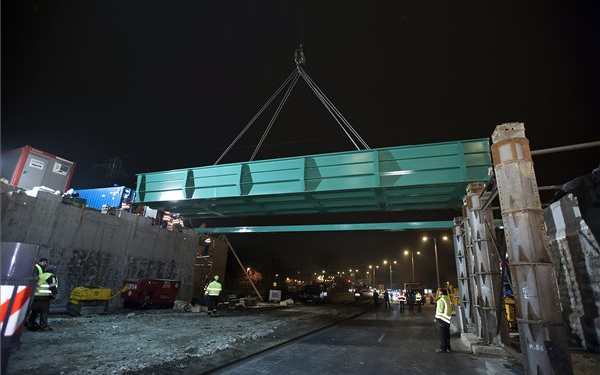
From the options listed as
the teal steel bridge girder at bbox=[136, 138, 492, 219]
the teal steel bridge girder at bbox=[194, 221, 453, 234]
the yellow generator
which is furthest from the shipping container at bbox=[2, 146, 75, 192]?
the teal steel bridge girder at bbox=[194, 221, 453, 234]

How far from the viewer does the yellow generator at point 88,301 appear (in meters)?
11.9

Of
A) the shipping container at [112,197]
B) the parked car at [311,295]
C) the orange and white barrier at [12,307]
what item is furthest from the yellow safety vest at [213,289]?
the parked car at [311,295]

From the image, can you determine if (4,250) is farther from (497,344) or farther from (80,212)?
(80,212)

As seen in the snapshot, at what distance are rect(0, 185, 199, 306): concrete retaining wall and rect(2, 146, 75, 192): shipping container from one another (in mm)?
6307

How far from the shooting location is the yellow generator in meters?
11.9

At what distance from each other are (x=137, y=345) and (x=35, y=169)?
51.8ft

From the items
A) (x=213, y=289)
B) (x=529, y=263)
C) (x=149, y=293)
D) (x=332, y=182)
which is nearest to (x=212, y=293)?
(x=213, y=289)

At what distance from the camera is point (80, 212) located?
13.7 m

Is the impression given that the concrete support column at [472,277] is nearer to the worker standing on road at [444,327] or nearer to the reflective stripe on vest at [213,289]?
the worker standing on road at [444,327]

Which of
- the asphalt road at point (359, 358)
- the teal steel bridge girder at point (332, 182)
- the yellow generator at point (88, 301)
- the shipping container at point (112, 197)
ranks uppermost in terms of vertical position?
the shipping container at point (112, 197)

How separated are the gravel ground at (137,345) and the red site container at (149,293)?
10.0ft

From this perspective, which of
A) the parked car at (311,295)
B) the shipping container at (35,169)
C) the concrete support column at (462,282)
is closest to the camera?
the concrete support column at (462,282)

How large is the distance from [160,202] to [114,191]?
34.4ft

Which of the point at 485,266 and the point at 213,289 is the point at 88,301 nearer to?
the point at 213,289
